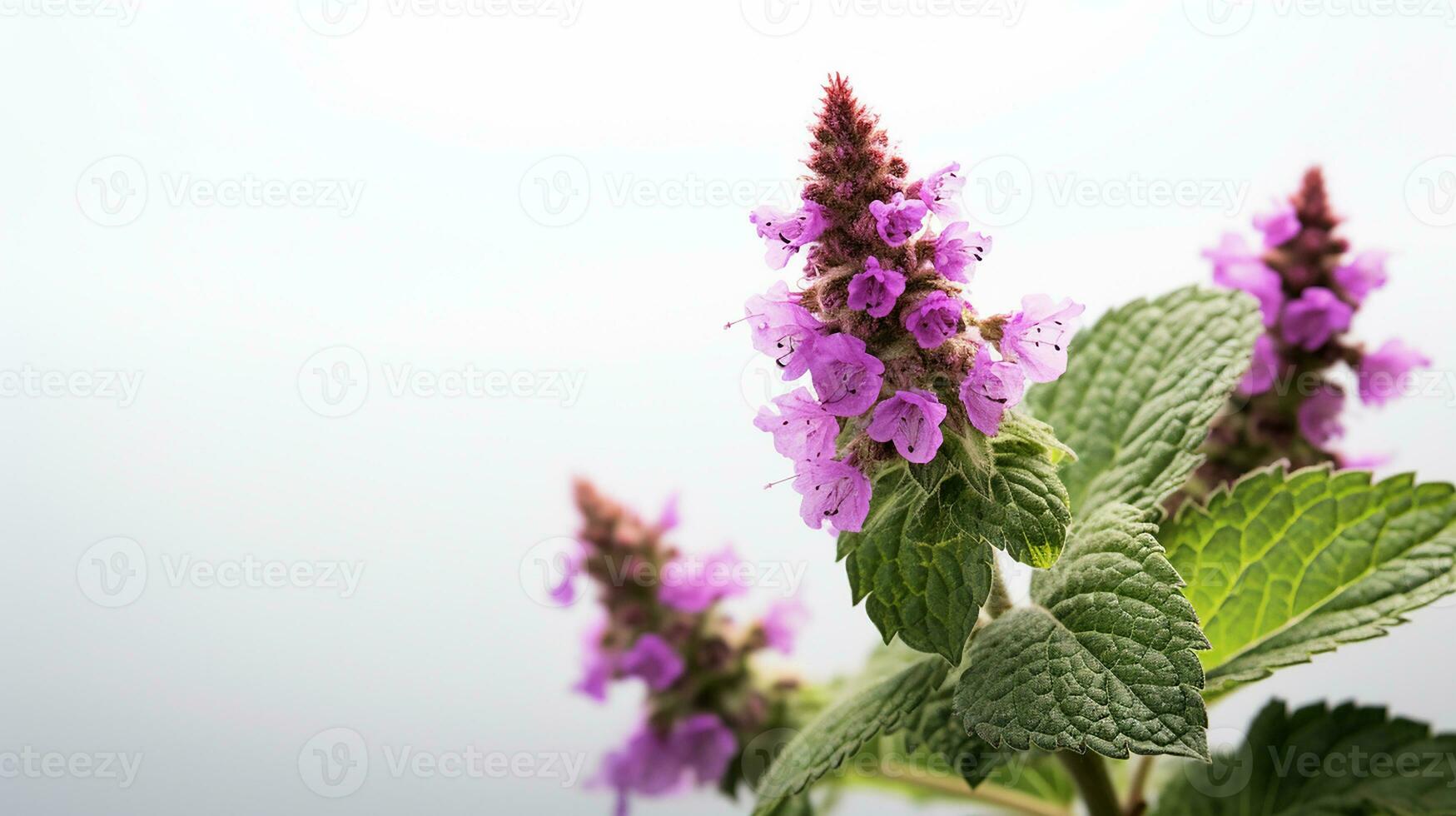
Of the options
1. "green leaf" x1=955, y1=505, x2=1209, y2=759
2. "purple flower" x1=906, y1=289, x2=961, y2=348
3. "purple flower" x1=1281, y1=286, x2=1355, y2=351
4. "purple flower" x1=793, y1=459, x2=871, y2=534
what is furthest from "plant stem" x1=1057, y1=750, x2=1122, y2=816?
"purple flower" x1=1281, y1=286, x2=1355, y2=351

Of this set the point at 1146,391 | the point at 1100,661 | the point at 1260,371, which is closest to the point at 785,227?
the point at 1100,661

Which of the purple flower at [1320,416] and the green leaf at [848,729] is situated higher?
the purple flower at [1320,416]

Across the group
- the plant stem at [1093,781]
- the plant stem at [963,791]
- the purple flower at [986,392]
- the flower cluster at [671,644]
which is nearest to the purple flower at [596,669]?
the flower cluster at [671,644]

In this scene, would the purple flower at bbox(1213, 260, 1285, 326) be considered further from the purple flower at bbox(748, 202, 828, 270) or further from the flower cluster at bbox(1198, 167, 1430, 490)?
the purple flower at bbox(748, 202, 828, 270)

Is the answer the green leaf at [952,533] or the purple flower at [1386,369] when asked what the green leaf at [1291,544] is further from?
the green leaf at [952,533]

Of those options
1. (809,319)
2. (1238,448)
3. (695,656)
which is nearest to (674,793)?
(695,656)

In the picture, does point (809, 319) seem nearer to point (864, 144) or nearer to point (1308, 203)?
point (864, 144)

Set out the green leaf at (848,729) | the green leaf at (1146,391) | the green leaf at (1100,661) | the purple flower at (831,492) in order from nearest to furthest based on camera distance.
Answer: the green leaf at (1100,661) → the purple flower at (831,492) → the green leaf at (848,729) → the green leaf at (1146,391)
